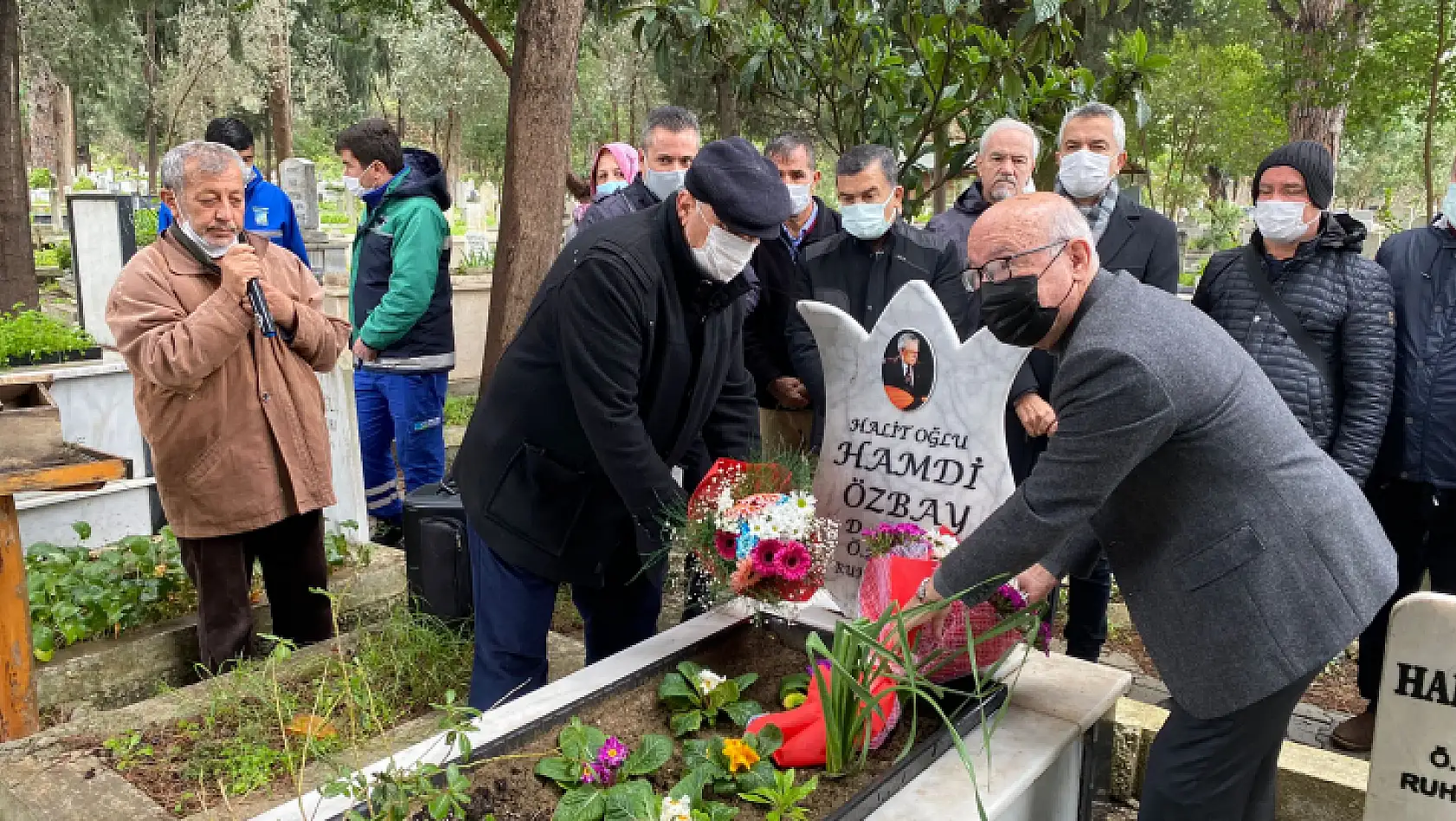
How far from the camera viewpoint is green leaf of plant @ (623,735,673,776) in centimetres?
229

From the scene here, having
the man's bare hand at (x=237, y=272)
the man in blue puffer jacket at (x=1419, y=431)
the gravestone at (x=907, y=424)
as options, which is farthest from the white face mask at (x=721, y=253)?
the man in blue puffer jacket at (x=1419, y=431)

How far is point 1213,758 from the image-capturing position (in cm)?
218

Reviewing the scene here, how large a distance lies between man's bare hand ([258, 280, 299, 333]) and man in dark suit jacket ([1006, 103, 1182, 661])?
248 cm

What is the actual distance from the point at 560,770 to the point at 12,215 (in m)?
8.48

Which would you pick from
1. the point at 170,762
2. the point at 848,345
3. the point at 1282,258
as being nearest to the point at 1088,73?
the point at 1282,258

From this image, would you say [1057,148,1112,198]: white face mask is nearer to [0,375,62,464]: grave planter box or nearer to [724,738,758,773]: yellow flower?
[724,738,758,773]: yellow flower

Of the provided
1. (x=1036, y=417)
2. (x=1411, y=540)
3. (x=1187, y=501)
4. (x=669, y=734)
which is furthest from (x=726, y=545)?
(x=1411, y=540)

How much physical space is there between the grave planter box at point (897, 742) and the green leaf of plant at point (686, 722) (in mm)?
45

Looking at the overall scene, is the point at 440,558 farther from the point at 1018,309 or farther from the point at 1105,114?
the point at 1105,114

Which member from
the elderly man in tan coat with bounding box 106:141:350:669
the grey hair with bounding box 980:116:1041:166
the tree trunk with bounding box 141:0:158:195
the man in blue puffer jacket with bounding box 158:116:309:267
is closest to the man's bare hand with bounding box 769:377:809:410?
the grey hair with bounding box 980:116:1041:166

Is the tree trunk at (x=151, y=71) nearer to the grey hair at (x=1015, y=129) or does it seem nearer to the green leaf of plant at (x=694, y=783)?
the grey hair at (x=1015, y=129)

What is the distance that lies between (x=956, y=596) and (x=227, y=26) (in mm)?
24859

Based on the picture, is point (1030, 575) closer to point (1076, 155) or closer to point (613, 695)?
point (613, 695)

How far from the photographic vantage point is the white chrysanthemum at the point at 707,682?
103 inches
